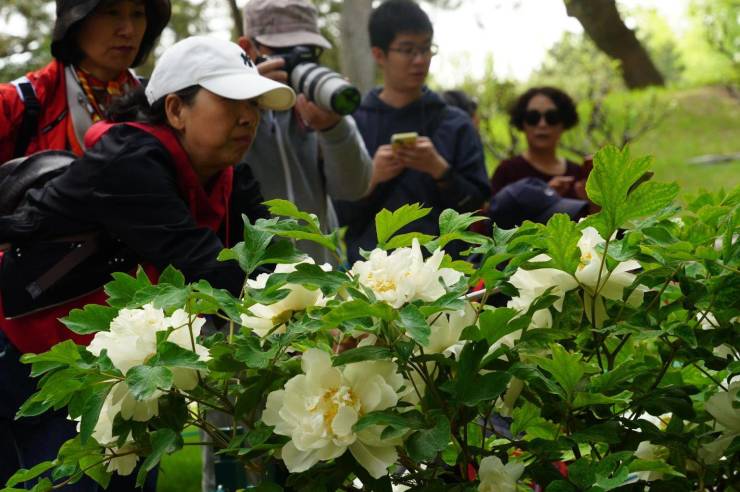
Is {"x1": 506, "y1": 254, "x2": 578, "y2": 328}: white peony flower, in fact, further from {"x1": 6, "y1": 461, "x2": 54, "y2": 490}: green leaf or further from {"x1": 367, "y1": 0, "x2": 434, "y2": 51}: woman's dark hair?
{"x1": 367, "y1": 0, "x2": 434, "y2": 51}: woman's dark hair

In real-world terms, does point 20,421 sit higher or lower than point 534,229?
lower

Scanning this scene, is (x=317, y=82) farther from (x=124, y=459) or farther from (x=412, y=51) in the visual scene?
(x=124, y=459)

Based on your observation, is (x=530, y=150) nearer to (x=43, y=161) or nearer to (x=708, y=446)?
(x=43, y=161)

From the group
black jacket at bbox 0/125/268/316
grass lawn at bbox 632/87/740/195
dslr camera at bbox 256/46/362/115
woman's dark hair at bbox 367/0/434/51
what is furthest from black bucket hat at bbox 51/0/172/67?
grass lawn at bbox 632/87/740/195

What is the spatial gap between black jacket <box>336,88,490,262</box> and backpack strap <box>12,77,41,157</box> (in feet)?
5.30

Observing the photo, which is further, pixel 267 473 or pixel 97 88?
pixel 97 88

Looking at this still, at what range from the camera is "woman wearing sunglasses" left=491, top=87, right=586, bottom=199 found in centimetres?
586

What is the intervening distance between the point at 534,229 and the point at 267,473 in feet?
1.61

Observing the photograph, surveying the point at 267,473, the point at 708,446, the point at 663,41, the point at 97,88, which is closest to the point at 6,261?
the point at 97,88

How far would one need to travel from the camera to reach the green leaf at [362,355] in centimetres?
145

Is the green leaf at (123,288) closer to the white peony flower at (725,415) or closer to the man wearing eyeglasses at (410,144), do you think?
the white peony flower at (725,415)

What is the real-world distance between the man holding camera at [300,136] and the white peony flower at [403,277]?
241 centimetres

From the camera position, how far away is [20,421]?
117 inches

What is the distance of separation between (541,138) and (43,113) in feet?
10.0
